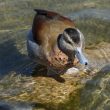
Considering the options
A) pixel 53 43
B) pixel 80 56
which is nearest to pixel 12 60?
pixel 53 43

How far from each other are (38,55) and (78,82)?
0.82m

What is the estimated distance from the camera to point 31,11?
11.5 m

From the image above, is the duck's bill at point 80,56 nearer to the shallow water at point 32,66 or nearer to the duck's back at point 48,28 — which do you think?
the shallow water at point 32,66

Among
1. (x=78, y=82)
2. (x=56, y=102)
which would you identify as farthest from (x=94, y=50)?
(x=56, y=102)

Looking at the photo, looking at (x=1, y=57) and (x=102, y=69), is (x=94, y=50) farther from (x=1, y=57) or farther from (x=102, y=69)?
(x=1, y=57)

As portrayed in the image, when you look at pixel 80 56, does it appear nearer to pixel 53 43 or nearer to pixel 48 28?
pixel 53 43

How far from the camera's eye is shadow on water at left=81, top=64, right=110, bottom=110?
20.7ft

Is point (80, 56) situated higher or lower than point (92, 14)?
higher

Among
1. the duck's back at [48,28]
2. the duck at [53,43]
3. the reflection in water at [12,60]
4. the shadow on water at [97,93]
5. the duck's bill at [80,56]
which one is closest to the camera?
the shadow on water at [97,93]

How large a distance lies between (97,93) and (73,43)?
863mm

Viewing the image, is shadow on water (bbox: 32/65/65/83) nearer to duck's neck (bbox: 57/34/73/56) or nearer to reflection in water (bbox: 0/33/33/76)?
reflection in water (bbox: 0/33/33/76)

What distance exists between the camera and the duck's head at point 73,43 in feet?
21.6

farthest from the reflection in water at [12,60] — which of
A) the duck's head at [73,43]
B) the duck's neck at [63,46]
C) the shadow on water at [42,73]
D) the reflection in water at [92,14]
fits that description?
the reflection in water at [92,14]

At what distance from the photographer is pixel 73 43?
664 cm
